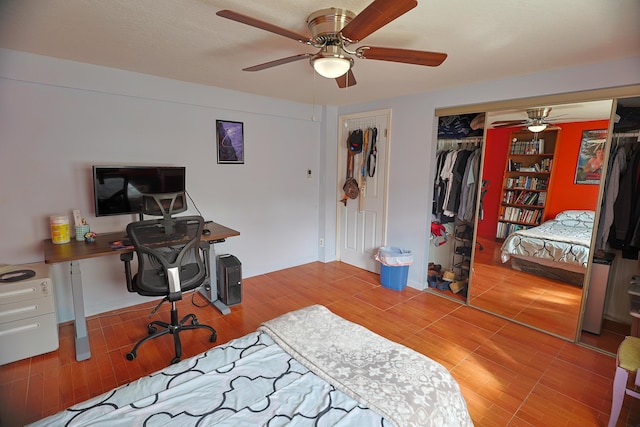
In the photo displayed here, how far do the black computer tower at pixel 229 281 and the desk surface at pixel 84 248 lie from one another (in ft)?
1.44

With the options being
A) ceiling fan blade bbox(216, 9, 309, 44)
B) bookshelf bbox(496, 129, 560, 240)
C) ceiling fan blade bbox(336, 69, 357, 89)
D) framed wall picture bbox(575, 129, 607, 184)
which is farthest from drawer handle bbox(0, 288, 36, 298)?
framed wall picture bbox(575, 129, 607, 184)

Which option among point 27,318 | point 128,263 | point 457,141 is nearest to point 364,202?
point 457,141

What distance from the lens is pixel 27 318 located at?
227cm

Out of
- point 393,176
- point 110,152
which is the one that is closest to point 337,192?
point 393,176

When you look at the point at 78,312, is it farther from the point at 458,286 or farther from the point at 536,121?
the point at 536,121

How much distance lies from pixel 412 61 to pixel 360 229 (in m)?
2.78

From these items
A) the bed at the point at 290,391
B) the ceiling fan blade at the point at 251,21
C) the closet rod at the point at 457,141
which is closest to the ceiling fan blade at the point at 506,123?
the closet rod at the point at 457,141

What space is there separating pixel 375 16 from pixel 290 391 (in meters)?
1.63

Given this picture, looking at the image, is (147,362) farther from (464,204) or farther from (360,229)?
(464,204)

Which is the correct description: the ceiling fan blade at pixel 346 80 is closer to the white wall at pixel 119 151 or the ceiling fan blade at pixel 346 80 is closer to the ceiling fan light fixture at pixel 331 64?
the ceiling fan light fixture at pixel 331 64

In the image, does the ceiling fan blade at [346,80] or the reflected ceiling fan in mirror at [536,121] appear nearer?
the ceiling fan blade at [346,80]

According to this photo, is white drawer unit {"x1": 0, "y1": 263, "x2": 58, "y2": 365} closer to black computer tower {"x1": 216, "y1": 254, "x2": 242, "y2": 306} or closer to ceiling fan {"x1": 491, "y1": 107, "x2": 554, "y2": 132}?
black computer tower {"x1": 216, "y1": 254, "x2": 242, "y2": 306}

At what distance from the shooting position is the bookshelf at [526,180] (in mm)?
2947

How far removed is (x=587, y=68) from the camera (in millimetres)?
2406
